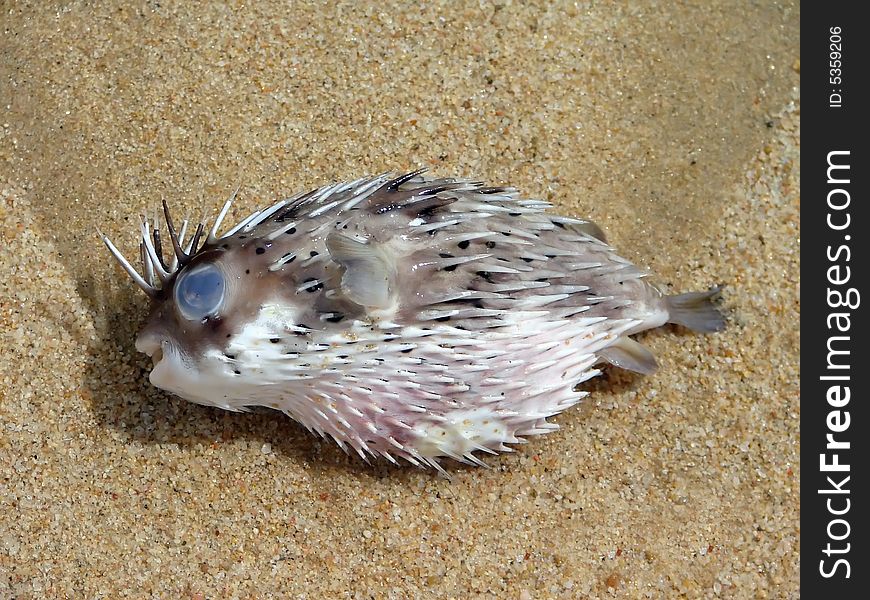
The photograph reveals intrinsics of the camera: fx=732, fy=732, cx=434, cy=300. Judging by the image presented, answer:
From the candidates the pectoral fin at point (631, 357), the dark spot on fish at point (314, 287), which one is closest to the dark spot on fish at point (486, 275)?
the dark spot on fish at point (314, 287)

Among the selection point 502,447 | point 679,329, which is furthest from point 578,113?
point 502,447

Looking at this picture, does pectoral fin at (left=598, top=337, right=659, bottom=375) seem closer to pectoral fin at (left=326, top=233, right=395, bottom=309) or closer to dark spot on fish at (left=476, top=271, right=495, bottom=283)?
dark spot on fish at (left=476, top=271, right=495, bottom=283)

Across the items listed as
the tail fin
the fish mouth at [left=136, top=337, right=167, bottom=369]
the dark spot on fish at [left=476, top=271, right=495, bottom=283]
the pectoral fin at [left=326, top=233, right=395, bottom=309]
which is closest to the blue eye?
the fish mouth at [left=136, top=337, right=167, bottom=369]

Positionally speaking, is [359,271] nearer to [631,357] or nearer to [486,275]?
[486,275]

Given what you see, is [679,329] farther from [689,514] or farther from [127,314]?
[127,314]

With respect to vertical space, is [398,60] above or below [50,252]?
above

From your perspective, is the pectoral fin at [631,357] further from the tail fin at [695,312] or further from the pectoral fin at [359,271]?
the pectoral fin at [359,271]

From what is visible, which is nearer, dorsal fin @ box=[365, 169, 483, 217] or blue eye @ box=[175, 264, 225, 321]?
blue eye @ box=[175, 264, 225, 321]
